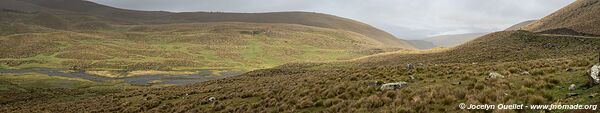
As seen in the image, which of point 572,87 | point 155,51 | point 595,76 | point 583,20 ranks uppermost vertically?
point 583,20

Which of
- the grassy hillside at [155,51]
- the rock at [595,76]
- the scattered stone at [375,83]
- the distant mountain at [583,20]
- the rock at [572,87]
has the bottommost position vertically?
the grassy hillside at [155,51]

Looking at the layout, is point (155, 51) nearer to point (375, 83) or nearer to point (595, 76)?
point (375, 83)

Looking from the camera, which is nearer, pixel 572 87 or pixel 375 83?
pixel 572 87

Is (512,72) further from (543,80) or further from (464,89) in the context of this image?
(464,89)

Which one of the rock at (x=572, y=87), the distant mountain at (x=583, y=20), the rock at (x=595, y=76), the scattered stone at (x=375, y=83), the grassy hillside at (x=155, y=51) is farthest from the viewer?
the grassy hillside at (x=155, y=51)

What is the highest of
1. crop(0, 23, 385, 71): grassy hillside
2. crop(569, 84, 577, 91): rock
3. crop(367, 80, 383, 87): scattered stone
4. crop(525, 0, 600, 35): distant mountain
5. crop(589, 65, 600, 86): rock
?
crop(525, 0, 600, 35): distant mountain

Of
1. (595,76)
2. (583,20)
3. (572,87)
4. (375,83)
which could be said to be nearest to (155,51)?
(583,20)

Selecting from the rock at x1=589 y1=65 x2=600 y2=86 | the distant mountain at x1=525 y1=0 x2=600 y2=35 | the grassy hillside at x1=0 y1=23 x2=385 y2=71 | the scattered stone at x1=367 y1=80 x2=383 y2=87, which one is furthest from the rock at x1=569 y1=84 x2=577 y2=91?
the grassy hillside at x1=0 y1=23 x2=385 y2=71

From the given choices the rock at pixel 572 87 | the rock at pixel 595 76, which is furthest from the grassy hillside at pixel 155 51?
the rock at pixel 595 76

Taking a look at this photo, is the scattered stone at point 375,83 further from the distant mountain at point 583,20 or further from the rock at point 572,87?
the distant mountain at point 583,20

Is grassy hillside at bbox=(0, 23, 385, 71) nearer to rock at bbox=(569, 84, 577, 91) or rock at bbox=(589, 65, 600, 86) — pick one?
rock at bbox=(569, 84, 577, 91)

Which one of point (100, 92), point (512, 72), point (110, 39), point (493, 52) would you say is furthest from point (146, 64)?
point (512, 72)

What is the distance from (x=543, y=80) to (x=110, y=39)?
184179 mm

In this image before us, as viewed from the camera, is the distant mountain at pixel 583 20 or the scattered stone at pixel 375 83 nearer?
the scattered stone at pixel 375 83
